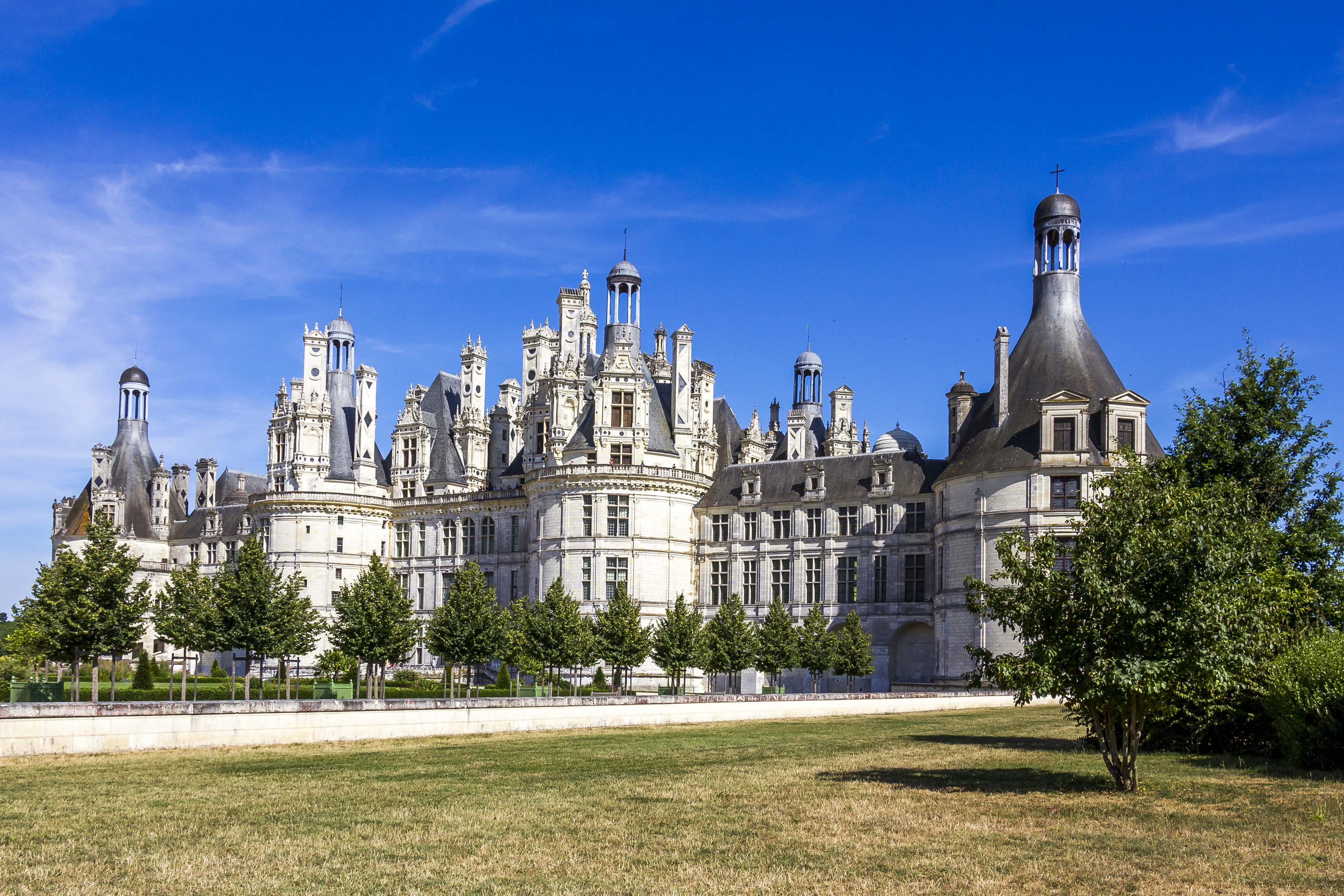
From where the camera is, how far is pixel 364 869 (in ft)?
44.1

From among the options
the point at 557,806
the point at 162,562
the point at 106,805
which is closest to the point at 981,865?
the point at 557,806

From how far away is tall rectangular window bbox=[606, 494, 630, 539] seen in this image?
2544 inches

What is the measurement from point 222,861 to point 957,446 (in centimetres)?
5161

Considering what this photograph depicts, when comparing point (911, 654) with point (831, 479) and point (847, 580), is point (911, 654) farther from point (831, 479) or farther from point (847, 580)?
point (831, 479)

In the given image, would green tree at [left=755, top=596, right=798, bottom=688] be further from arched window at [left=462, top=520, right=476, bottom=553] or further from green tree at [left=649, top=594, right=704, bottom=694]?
arched window at [left=462, top=520, right=476, bottom=553]

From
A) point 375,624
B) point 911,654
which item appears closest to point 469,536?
point 911,654

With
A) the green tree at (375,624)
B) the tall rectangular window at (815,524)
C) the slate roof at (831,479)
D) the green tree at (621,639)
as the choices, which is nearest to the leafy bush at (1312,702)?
the green tree at (621,639)

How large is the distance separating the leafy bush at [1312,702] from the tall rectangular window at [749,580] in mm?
44387

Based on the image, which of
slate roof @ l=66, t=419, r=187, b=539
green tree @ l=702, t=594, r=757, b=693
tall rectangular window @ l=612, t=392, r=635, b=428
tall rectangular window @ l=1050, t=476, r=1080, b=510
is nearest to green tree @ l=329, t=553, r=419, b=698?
green tree @ l=702, t=594, r=757, b=693

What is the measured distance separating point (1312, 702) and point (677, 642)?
3147cm

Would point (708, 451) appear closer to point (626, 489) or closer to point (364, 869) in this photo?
point (626, 489)

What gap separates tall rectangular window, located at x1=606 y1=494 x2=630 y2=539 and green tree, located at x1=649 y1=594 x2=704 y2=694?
13.2 metres

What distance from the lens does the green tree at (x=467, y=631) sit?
47.3 metres

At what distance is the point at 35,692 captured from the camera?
3578cm
